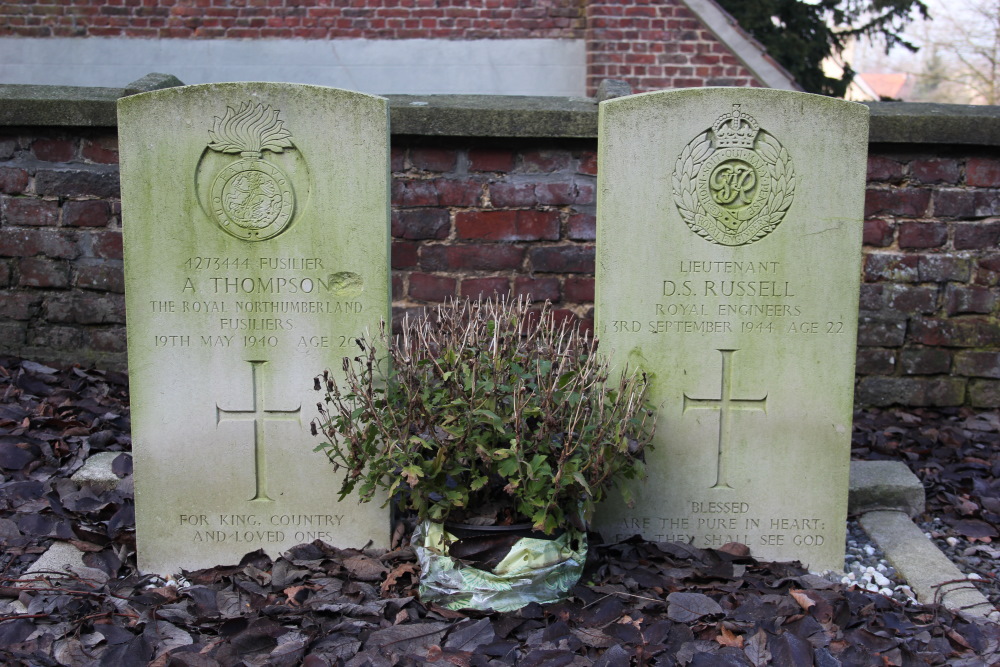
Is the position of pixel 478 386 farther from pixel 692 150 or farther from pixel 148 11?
pixel 148 11

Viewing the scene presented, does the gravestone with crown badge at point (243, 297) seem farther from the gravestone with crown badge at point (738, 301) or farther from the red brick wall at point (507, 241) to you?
the red brick wall at point (507, 241)

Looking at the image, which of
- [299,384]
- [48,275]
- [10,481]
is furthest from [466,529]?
[48,275]

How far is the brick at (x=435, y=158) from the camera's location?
4562 mm

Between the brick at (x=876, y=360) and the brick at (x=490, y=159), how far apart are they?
7.12ft

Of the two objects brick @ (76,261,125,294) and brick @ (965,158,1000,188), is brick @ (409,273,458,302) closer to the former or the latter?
brick @ (76,261,125,294)

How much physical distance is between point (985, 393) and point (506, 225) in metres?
2.77

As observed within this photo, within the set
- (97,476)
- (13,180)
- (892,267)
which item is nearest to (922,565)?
(892,267)

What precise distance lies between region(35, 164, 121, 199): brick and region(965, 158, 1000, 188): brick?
174 inches

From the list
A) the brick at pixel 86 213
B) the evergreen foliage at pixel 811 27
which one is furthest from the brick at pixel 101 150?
the evergreen foliage at pixel 811 27

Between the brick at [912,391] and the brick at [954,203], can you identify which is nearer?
the brick at [954,203]

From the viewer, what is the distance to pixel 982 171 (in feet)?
15.3

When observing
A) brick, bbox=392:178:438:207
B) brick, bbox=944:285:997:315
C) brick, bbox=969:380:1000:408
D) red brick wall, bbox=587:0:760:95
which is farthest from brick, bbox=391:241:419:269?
red brick wall, bbox=587:0:760:95

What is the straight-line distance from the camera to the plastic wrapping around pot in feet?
9.11

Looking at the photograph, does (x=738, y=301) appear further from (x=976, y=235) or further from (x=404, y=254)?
(x=976, y=235)
